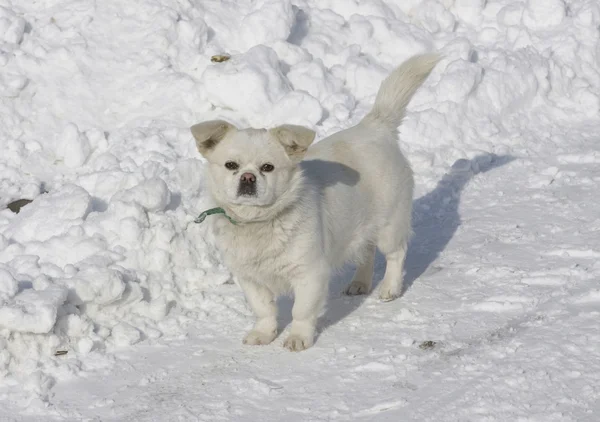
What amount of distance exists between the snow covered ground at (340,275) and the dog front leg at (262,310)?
8 centimetres

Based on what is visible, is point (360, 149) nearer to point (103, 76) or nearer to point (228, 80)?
point (228, 80)

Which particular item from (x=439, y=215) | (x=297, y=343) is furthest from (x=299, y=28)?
(x=297, y=343)

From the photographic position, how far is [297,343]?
4.48m

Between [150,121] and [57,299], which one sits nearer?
[57,299]

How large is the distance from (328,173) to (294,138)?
1.60 ft

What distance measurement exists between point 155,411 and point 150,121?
341 centimetres

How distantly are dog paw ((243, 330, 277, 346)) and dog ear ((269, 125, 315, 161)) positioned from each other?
Result: 3.00 feet

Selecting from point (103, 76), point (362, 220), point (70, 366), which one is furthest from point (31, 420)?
point (103, 76)

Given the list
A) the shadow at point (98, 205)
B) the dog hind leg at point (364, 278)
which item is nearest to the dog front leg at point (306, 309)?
the dog hind leg at point (364, 278)

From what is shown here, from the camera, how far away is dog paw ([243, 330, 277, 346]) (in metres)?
4.60

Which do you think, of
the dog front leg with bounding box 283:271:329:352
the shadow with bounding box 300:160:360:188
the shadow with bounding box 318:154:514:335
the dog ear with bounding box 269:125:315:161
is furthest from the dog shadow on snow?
the dog ear with bounding box 269:125:315:161

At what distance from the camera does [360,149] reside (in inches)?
198

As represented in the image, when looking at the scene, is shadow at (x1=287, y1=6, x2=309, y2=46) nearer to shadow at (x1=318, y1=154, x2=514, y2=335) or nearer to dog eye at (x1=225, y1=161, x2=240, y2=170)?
shadow at (x1=318, y1=154, x2=514, y2=335)

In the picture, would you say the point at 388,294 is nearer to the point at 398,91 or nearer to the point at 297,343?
the point at 297,343
